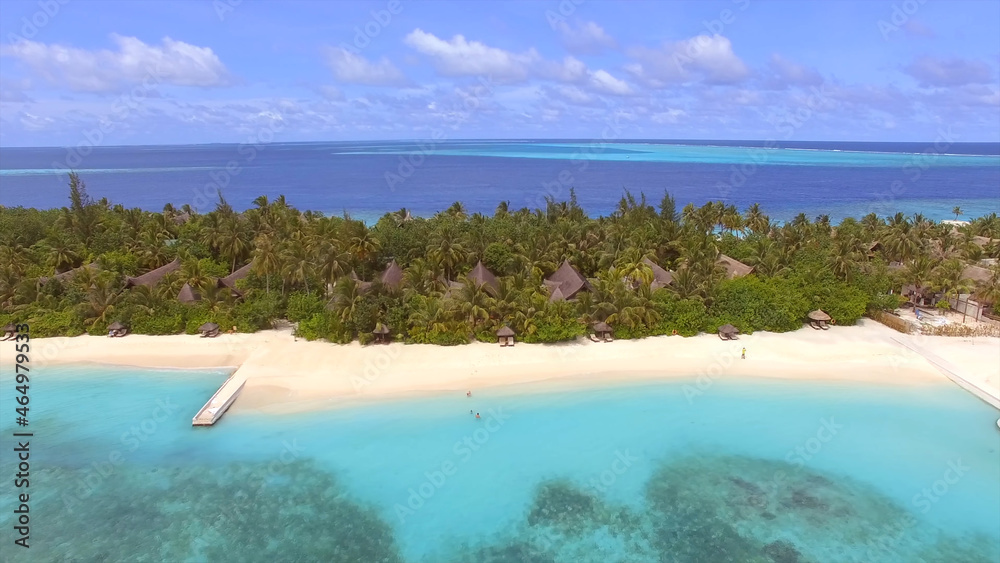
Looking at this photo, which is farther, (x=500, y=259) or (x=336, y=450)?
(x=500, y=259)

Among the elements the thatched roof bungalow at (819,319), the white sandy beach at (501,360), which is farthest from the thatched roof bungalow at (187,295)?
the thatched roof bungalow at (819,319)

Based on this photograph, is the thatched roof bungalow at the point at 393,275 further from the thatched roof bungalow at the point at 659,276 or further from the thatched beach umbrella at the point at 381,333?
the thatched roof bungalow at the point at 659,276

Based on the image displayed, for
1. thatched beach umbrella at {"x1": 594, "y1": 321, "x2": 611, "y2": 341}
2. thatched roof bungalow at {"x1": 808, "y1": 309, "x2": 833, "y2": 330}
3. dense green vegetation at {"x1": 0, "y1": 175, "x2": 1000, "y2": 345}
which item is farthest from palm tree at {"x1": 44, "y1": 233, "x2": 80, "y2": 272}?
thatched roof bungalow at {"x1": 808, "y1": 309, "x2": 833, "y2": 330}

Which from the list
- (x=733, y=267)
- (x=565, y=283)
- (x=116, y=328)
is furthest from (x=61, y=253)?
(x=733, y=267)

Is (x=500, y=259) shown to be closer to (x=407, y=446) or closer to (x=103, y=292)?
(x=407, y=446)

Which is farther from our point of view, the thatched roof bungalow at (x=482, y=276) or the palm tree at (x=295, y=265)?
the thatched roof bungalow at (x=482, y=276)

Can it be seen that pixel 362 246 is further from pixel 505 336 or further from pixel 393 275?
pixel 505 336

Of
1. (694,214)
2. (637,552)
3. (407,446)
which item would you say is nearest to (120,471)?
(407,446)
